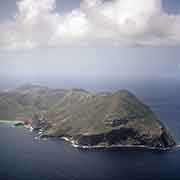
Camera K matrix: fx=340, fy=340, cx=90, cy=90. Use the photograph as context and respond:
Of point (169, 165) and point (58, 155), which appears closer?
point (169, 165)

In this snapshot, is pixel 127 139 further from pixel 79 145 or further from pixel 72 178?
pixel 72 178

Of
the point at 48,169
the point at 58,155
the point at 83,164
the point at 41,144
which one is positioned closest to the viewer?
the point at 48,169

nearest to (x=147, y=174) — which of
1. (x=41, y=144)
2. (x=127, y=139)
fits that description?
(x=127, y=139)

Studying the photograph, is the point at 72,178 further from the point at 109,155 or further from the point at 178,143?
the point at 178,143

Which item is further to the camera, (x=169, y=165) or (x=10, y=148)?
(x=10, y=148)

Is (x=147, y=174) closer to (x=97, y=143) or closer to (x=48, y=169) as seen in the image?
(x=48, y=169)

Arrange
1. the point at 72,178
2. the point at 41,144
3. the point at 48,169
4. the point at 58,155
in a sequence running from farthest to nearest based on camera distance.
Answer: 1. the point at 41,144
2. the point at 58,155
3. the point at 48,169
4. the point at 72,178

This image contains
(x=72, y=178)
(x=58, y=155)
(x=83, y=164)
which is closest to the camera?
(x=72, y=178)

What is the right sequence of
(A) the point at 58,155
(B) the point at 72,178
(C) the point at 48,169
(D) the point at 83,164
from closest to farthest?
(B) the point at 72,178 → (C) the point at 48,169 → (D) the point at 83,164 → (A) the point at 58,155

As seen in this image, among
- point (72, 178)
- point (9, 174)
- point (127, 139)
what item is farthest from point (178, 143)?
point (9, 174)

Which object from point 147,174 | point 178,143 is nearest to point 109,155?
point 147,174
